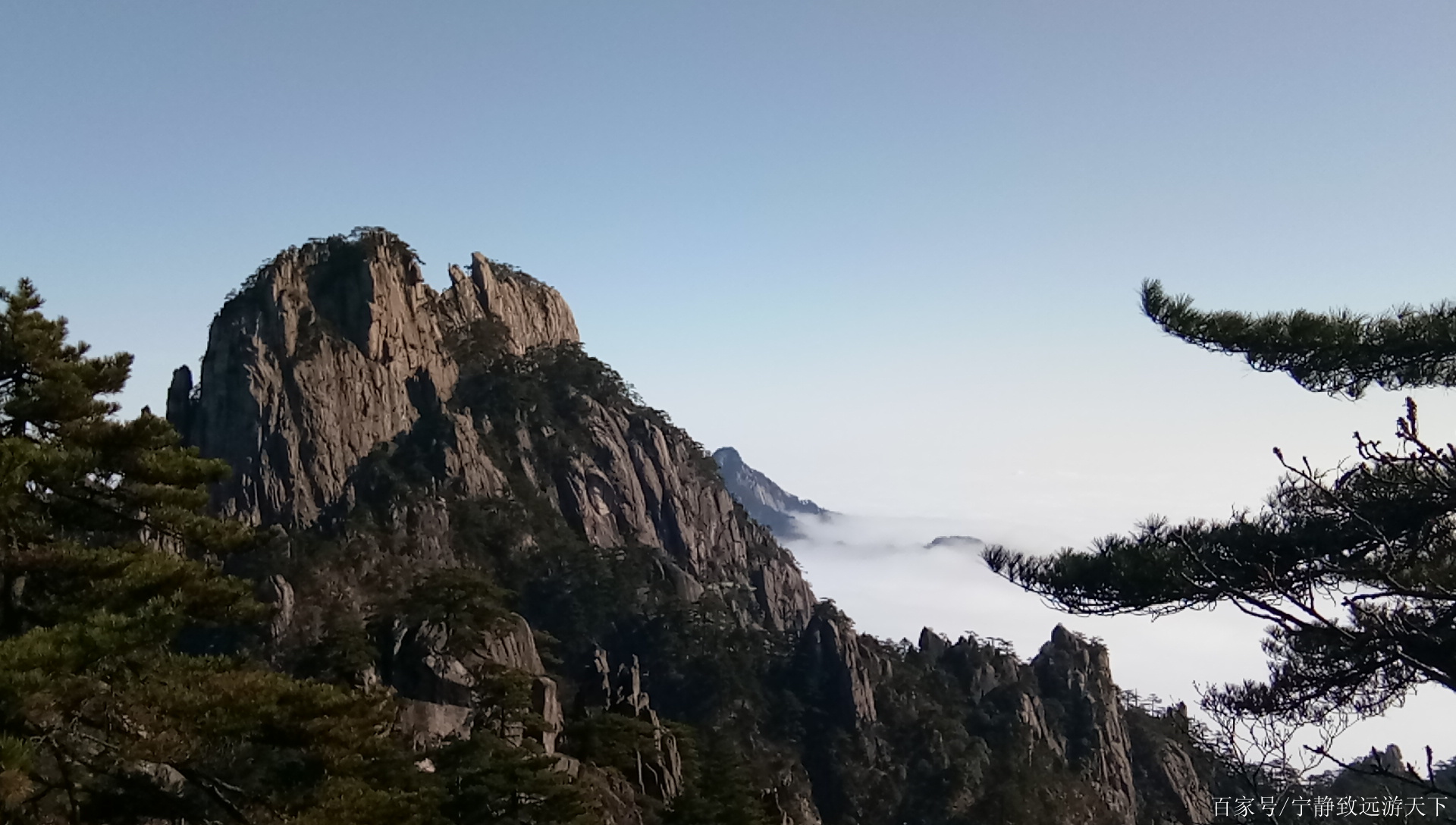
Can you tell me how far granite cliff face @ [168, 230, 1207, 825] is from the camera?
1634 inches

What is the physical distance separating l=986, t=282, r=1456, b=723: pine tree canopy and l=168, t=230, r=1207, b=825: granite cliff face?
2219cm

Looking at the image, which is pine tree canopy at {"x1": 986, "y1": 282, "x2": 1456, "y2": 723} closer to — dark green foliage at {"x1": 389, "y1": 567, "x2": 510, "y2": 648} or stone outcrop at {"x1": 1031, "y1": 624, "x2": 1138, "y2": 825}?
dark green foliage at {"x1": 389, "y1": 567, "x2": 510, "y2": 648}

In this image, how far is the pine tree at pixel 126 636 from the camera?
755cm

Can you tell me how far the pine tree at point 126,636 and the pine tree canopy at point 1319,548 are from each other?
781 centimetres

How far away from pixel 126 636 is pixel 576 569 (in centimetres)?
4050

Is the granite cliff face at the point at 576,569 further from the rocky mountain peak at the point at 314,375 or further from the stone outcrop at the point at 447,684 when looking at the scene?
the stone outcrop at the point at 447,684

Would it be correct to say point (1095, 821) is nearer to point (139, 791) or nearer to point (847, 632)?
point (847, 632)

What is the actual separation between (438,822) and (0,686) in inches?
311

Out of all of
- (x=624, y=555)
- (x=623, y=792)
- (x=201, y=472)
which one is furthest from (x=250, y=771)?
(x=624, y=555)

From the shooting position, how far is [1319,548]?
9.39 m

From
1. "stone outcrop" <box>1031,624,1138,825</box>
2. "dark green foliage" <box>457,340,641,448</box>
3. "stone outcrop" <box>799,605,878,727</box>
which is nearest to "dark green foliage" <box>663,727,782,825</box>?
"stone outcrop" <box>799,605,878,727</box>

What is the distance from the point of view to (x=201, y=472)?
31.2ft

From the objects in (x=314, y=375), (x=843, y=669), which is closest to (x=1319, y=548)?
(x=843, y=669)

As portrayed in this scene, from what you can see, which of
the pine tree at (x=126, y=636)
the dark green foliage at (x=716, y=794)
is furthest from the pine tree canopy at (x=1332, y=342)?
the dark green foliage at (x=716, y=794)
